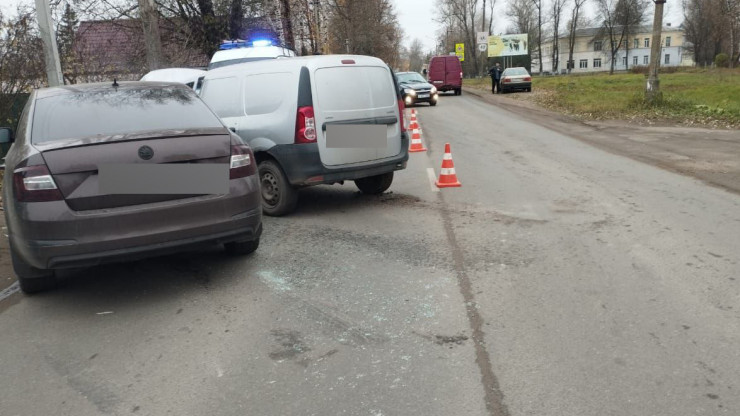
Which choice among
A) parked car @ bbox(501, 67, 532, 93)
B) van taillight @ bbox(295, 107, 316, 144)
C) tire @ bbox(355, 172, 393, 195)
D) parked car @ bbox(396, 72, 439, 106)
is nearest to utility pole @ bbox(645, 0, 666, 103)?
parked car @ bbox(396, 72, 439, 106)

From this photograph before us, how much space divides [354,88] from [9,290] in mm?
4163

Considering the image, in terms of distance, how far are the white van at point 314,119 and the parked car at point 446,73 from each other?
92.9 ft

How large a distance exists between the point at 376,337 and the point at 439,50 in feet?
387

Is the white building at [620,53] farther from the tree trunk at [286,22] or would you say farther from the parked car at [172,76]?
the parked car at [172,76]

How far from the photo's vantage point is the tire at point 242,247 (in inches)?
217

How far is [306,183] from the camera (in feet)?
22.6

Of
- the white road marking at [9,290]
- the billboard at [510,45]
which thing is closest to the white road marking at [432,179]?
the white road marking at [9,290]

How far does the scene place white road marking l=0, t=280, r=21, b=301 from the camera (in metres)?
4.98

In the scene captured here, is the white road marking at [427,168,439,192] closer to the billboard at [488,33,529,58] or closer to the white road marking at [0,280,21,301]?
the white road marking at [0,280,21,301]

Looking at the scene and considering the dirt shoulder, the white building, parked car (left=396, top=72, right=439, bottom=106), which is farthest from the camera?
the white building

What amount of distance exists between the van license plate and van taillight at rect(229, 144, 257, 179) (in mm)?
1946

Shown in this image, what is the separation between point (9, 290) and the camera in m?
5.11

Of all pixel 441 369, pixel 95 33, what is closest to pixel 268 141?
pixel 441 369

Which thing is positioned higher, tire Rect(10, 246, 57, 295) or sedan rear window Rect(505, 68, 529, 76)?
sedan rear window Rect(505, 68, 529, 76)
